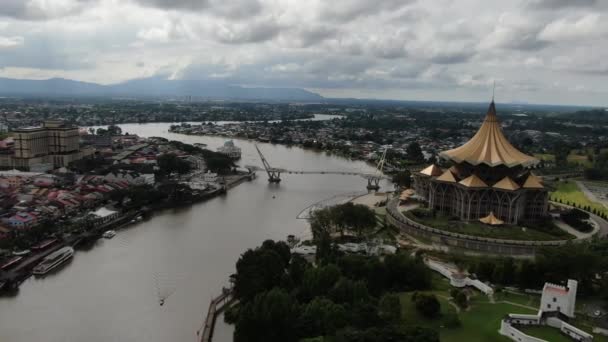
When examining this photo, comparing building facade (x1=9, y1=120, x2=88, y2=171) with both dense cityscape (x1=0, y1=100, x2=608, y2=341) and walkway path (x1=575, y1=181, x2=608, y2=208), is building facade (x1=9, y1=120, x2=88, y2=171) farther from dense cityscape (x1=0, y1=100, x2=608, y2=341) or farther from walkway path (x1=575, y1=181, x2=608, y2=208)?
walkway path (x1=575, y1=181, x2=608, y2=208)

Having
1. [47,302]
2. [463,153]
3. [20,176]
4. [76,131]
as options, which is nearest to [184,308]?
[47,302]

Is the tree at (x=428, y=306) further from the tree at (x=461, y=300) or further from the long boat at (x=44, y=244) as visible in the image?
the long boat at (x=44, y=244)

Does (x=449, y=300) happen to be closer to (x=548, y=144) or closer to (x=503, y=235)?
(x=503, y=235)

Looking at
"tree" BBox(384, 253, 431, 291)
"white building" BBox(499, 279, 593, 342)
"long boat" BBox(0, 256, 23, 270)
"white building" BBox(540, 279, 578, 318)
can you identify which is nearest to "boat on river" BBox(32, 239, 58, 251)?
"long boat" BBox(0, 256, 23, 270)

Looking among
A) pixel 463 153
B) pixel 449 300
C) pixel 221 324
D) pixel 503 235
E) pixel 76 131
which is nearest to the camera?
pixel 449 300

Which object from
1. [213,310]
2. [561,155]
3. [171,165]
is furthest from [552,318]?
[561,155]

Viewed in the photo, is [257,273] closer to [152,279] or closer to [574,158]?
[152,279]
